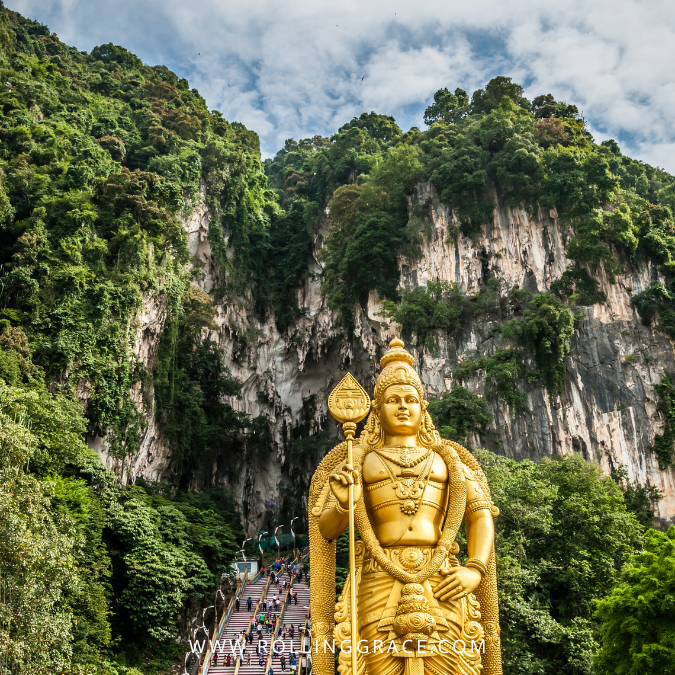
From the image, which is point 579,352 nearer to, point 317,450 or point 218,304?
point 317,450

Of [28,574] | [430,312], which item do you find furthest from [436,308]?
[28,574]

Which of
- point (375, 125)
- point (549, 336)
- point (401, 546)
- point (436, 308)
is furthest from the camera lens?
point (375, 125)

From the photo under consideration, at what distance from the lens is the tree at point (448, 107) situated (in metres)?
27.9

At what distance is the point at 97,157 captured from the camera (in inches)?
833

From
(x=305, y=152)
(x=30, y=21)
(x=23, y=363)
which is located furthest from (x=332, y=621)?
(x=305, y=152)

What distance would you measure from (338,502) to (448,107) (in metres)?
27.3

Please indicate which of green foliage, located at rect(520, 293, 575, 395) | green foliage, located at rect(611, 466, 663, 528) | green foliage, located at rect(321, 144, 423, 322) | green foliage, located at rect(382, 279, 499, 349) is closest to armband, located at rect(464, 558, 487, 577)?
green foliage, located at rect(611, 466, 663, 528)

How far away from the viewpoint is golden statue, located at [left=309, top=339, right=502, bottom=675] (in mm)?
4520

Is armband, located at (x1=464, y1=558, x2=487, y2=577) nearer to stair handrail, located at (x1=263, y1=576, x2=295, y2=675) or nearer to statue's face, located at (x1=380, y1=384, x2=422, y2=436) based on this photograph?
statue's face, located at (x1=380, y1=384, x2=422, y2=436)

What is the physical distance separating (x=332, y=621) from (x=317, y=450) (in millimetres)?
19078

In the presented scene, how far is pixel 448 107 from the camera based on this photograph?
29312mm

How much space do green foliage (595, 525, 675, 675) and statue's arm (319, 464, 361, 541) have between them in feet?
12.6

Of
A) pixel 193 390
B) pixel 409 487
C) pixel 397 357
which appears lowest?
pixel 409 487

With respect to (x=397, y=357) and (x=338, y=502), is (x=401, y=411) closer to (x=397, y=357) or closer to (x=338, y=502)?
(x=397, y=357)
